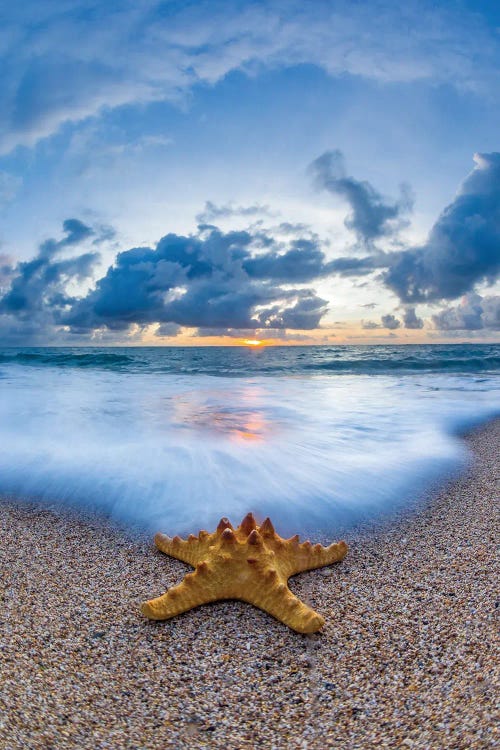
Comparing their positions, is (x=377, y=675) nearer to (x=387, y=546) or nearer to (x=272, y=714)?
(x=272, y=714)

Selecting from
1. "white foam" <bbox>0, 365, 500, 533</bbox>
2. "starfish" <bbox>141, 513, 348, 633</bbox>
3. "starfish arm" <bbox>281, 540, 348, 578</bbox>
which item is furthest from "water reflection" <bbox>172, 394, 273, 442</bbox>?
"starfish" <bbox>141, 513, 348, 633</bbox>

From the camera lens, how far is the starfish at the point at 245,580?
2.76 metres

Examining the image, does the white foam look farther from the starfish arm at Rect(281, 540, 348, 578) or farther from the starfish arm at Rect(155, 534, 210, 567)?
the starfish arm at Rect(281, 540, 348, 578)

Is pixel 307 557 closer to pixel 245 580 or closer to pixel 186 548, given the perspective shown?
pixel 245 580

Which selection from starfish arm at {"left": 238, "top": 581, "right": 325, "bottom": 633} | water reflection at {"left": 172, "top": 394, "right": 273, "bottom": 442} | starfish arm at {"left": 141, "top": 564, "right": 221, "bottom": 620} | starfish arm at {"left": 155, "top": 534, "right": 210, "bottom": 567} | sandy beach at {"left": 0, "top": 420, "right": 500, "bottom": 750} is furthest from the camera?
water reflection at {"left": 172, "top": 394, "right": 273, "bottom": 442}

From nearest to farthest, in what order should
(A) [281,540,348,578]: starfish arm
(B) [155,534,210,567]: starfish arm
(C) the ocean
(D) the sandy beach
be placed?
(D) the sandy beach → (A) [281,540,348,578]: starfish arm → (B) [155,534,210,567]: starfish arm → (C) the ocean

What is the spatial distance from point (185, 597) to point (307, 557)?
98 cm

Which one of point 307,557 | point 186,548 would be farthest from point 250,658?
point 186,548

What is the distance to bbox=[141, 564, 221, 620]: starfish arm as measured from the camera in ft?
9.25

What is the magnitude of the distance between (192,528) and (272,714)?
94.5 inches

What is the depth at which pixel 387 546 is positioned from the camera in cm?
397

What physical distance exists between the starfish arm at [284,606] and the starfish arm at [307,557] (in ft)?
1.13

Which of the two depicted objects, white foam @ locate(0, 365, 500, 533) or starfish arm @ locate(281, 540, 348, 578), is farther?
white foam @ locate(0, 365, 500, 533)

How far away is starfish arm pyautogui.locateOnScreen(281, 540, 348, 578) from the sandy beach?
3.2 inches
